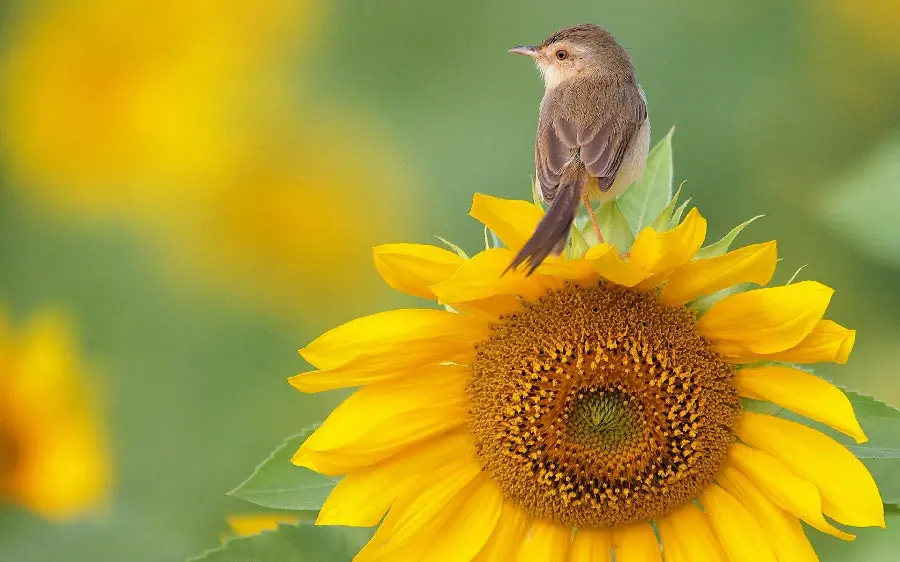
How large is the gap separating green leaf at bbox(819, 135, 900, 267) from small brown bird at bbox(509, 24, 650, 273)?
0.68 feet

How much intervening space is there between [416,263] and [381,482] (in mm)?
232

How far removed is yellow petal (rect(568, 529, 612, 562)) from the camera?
110 centimetres

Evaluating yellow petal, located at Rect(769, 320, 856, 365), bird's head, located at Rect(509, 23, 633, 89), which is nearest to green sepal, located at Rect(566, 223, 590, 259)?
yellow petal, located at Rect(769, 320, 856, 365)

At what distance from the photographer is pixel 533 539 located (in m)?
1.12

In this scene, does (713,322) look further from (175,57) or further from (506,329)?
(175,57)

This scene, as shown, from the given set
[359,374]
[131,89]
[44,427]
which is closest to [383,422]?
[359,374]

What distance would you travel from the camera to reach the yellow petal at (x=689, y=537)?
105 centimetres

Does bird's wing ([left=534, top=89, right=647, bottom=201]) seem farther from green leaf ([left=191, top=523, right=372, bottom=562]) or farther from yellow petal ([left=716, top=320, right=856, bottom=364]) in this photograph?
green leaf ([left=191, top=523, right=372, bottom=562])

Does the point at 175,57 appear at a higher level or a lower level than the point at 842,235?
higher

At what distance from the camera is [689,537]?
3.49 ft

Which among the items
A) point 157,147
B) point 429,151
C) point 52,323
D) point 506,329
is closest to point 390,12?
point 429,151

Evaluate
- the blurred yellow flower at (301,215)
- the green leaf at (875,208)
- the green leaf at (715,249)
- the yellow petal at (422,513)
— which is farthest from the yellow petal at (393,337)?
the blurred yellow flower at (301,215)

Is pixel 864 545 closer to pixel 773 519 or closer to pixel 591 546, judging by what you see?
pixel 773 519

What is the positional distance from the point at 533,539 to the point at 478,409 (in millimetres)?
147
